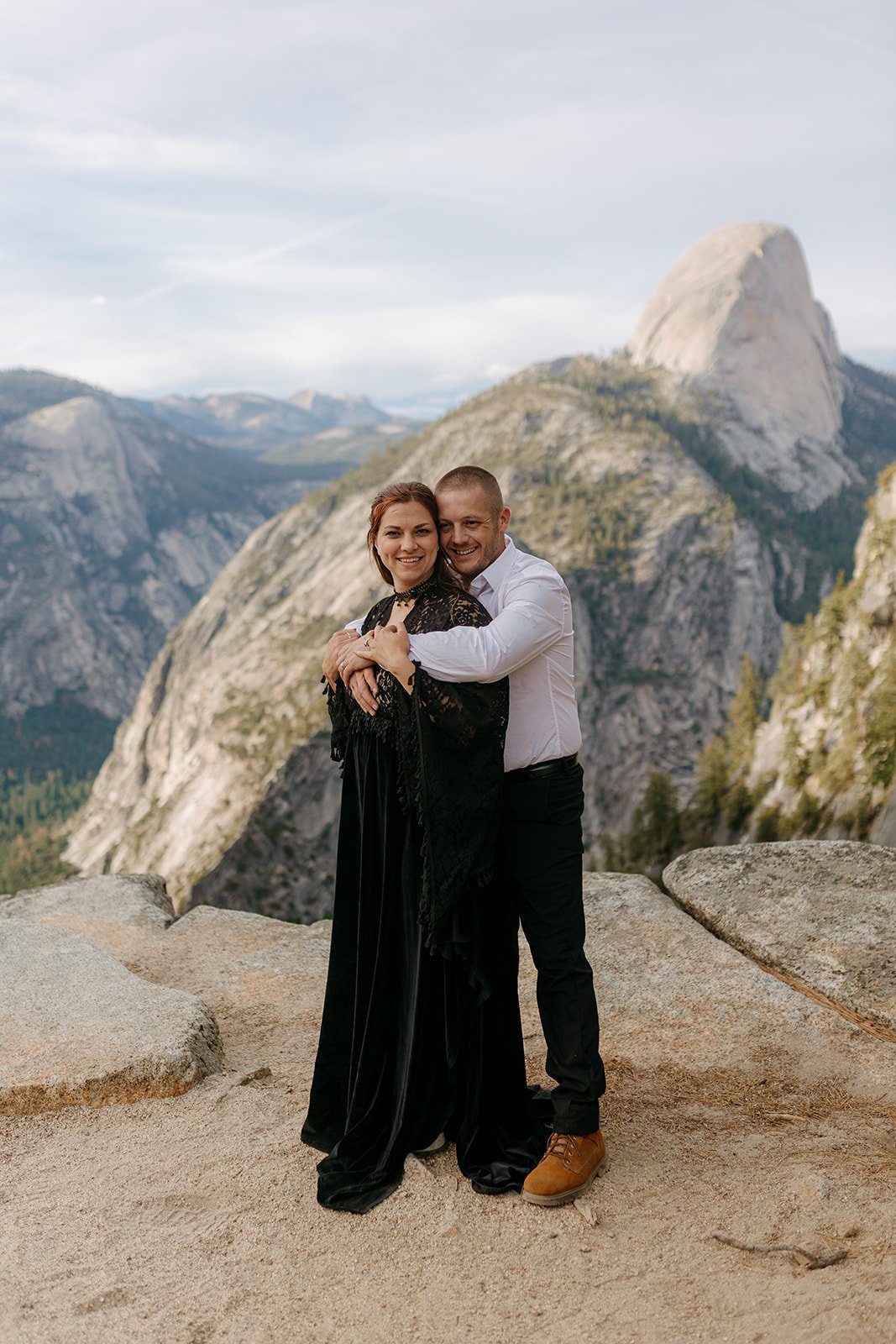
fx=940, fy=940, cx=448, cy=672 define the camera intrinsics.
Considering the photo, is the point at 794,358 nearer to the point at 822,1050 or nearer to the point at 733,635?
the point at 733,635

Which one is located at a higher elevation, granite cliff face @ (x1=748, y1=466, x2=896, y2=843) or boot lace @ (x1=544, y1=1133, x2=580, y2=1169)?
boot lace @ (x1=544, y1=1133, x2=580, y2=1169)

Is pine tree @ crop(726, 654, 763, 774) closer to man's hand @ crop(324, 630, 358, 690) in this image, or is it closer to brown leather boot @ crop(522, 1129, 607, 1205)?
brown leather boot @ crop(522, 1129, 607, 1205)

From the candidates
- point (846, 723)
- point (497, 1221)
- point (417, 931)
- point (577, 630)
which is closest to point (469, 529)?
point (417, 931)

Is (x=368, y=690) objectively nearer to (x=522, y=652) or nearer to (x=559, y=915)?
(x=522, y=652)

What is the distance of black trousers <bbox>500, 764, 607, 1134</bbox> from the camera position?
13.4ft

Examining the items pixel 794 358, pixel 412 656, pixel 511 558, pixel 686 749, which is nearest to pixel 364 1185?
pixel 412 656

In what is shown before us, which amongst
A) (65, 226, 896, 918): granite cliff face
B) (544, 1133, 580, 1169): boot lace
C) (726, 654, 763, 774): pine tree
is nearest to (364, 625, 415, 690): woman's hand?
(544, 1133, 580, 1169): boot lace

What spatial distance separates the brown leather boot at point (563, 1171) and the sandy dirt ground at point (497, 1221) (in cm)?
7

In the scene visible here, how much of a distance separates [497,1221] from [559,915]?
1287 mm

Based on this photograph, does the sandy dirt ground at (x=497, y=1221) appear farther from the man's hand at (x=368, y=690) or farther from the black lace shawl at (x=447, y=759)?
the man's hand at (x=368, y=690)

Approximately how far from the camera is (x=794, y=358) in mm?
165000

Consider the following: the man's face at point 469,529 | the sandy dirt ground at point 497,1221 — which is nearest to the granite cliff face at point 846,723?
the sandy dirt ground at point 497,1221

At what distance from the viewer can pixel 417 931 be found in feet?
14.1

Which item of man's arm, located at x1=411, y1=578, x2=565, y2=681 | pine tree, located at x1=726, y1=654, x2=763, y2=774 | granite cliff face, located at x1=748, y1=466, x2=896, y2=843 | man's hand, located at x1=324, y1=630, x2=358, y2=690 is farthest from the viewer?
pine tree, located at x1=726, y1=654, x2=763, y2=774
